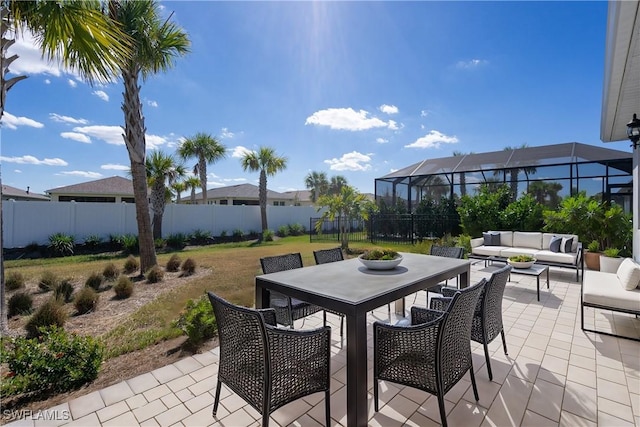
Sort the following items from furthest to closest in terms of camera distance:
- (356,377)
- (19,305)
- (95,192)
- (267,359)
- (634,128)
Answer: (95,192), (634,128), (19,305), (356,377), (267,359)

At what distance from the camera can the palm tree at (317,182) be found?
30766mm

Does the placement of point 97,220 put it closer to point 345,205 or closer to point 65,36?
point 345,205

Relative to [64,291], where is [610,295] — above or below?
above

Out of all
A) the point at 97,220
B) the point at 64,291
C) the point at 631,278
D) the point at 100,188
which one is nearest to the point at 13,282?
the point at 64,291

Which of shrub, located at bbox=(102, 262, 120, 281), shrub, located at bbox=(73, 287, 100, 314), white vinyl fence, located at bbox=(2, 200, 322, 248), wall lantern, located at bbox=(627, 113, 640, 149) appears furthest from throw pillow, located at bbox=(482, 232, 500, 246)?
white vinyl fence, located at bbox=(2, 200, 322, 248)

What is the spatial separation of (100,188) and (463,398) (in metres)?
21.2

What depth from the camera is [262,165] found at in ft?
51.9

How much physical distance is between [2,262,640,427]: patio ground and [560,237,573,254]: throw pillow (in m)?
3.80

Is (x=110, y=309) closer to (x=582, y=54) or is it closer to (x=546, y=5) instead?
(x=546, y=5)

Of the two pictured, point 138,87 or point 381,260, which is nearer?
point 381,260

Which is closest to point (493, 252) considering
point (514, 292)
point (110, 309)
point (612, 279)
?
point (514, 292)

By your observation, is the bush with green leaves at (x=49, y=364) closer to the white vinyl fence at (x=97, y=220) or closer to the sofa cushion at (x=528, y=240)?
the sofa cushion at (x=528, y=240)

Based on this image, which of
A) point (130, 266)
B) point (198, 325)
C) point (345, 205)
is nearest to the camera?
point (198, 325)

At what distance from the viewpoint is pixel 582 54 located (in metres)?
5.39
